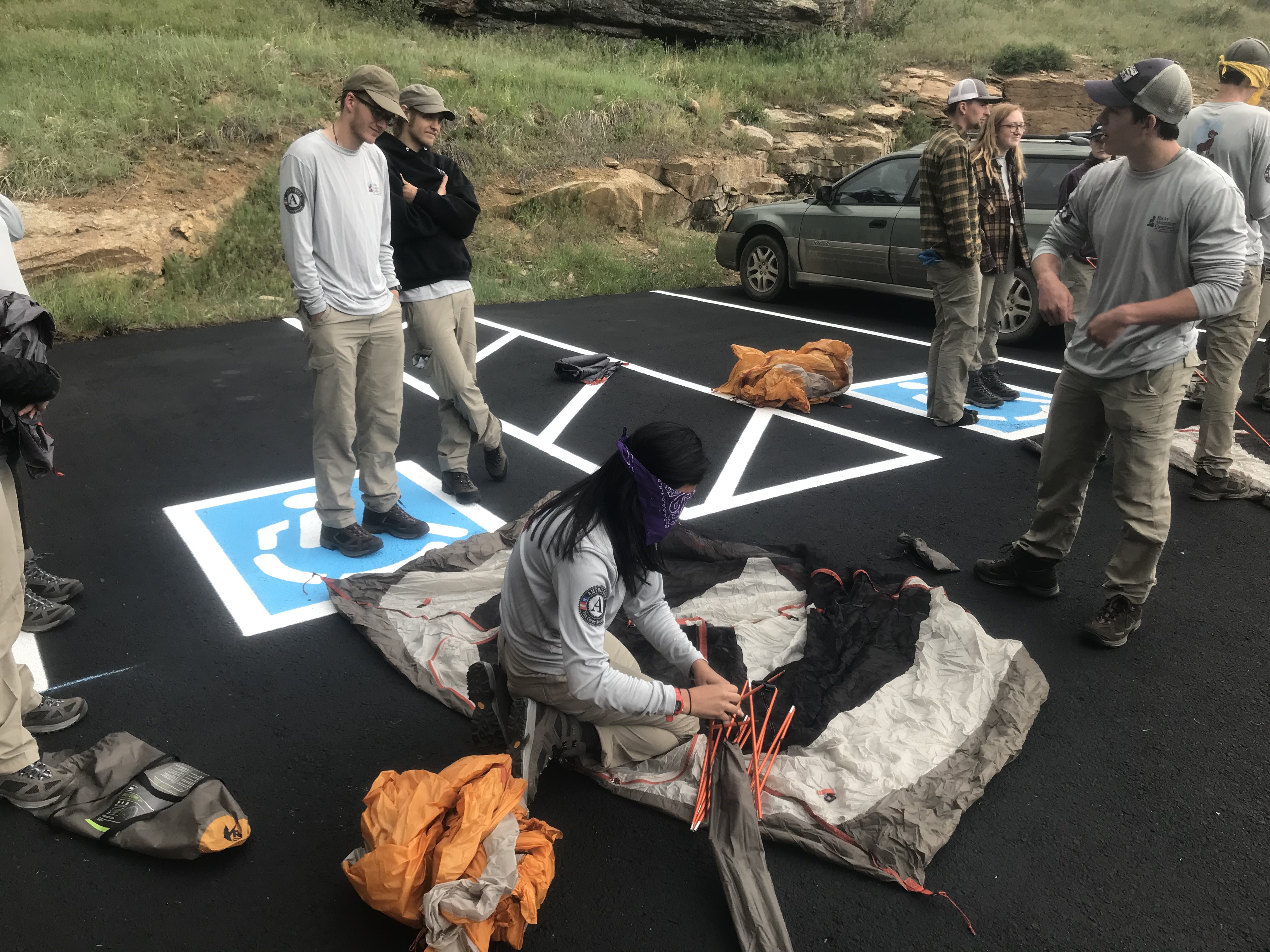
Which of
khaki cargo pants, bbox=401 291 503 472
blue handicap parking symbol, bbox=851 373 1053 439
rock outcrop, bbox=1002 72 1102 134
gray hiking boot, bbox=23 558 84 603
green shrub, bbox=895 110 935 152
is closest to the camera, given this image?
gray hiking boot, bbox=23 558 84 603

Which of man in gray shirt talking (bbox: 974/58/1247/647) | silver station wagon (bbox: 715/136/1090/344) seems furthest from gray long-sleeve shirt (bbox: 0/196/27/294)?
silver station wagon (bbox: 715/136/1090/344)

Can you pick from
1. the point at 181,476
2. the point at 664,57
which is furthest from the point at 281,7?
the point at 181,476

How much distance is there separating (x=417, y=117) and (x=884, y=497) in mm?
3431

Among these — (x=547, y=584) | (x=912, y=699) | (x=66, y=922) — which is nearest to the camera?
(x=66, y=922)

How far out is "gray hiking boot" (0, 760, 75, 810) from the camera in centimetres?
281

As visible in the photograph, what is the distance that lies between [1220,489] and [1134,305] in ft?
8.61

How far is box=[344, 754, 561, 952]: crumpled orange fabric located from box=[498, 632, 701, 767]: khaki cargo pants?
1.35 feet

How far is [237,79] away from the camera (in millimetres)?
13781

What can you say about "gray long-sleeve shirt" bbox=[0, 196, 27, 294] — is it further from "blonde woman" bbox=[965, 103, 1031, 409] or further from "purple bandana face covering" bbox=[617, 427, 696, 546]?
"blonde woman" bbox=[965, 103, 1031, 409]

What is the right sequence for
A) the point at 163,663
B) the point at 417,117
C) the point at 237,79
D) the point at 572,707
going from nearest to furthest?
the point at 572,707, the point at 163,663, the point at 417,117, the point at 237,79

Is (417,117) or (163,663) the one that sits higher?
(417,117)

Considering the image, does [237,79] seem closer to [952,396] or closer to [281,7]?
[281,7]

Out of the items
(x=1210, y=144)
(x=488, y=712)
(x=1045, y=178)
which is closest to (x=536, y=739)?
(x=488, y=712)

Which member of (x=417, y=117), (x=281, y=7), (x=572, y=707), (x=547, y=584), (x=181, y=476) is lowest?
(x=181, y=476)
